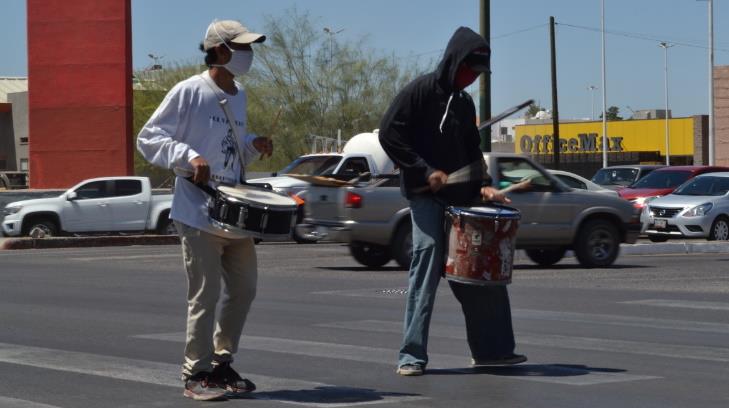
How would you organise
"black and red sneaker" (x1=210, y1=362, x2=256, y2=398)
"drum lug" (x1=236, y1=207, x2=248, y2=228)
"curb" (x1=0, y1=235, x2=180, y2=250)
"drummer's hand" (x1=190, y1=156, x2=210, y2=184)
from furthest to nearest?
1. "curb" (x1=0, y1=235, x2=180, y2=250)
2. "black and red sneaker" (x1=210, y1=362, x2=256, y2=398)
3. "drum lug" (x1=236, y1=207, x2=248, y2=228)
4. "drummer's hand" (x1=190, y1=156, x2=210, y2=184)

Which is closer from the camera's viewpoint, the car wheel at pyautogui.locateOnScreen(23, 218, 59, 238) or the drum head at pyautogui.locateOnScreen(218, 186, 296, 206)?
the drum head at pyautogui.locateOnScreen(218, 186, 296, 206)

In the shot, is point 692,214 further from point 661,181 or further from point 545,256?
point 545,256

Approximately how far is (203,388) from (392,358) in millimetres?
2201

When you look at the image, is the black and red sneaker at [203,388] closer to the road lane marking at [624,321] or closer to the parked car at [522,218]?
the road lane marking at [624,321]

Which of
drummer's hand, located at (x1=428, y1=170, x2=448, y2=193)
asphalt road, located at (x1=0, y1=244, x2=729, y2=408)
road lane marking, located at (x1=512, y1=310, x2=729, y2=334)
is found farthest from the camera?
road lane marking, located at (x1=512, y1=310, x2=729, y2=334)

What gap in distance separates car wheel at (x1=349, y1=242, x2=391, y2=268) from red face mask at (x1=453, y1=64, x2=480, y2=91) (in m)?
11.9

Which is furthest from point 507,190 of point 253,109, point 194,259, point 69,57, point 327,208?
point 253,109

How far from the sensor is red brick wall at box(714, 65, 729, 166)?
234 feet

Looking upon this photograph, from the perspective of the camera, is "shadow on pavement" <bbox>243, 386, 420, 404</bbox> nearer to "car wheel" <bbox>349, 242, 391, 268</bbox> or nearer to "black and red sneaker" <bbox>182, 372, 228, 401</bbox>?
"black and red sneaker" <bbox>182, 372, 228, 401</bbox>

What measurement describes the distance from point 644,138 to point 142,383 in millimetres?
81260

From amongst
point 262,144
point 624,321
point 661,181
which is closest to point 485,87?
point 661,181

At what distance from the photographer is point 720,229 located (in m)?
27.4

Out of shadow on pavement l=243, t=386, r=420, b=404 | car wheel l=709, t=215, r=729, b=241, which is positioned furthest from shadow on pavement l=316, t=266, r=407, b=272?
shadow on pavement l=243, t=386, r=420, b=404

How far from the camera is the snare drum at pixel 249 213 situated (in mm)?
7047
